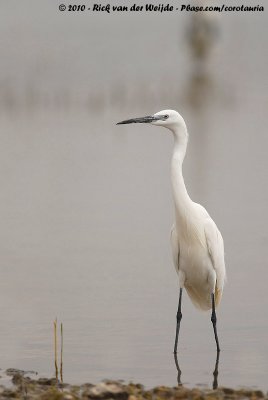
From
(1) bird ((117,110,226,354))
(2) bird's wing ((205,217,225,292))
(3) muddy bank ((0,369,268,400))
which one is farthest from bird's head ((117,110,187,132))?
(3) muddy bank ((0,369,268,400))

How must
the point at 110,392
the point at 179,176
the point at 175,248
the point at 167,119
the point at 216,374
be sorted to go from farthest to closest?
the point at 175,248
the point at 167,119
the point at 179,176
the point at 216,374
the point at 110,392

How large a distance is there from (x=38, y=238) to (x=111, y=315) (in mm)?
4031

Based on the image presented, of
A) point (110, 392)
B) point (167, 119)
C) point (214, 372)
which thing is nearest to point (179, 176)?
point (167, 119)

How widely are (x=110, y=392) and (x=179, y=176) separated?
87.6 inches

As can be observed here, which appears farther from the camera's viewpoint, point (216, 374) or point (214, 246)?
point (214, 246)

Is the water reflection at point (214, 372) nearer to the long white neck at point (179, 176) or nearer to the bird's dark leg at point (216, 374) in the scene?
the bird's dark leg at point (216, 374)

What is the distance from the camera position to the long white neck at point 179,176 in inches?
345

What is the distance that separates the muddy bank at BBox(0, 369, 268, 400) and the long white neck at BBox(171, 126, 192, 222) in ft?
5.64

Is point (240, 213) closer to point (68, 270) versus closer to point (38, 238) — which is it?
point (38, 238)

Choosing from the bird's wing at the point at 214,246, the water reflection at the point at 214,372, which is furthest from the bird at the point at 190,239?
the water reflection at the point at 214,372

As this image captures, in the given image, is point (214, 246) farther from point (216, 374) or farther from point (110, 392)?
point (110, 392)

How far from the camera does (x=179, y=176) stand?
8766 mm

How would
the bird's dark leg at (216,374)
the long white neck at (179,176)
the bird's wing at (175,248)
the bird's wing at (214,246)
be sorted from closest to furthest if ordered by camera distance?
the bird's dark leg at (216,374), the long white neck at (179,176), the bird's wing at (214,246), the bird's wing at (175,248)

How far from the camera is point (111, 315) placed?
31.8ft
